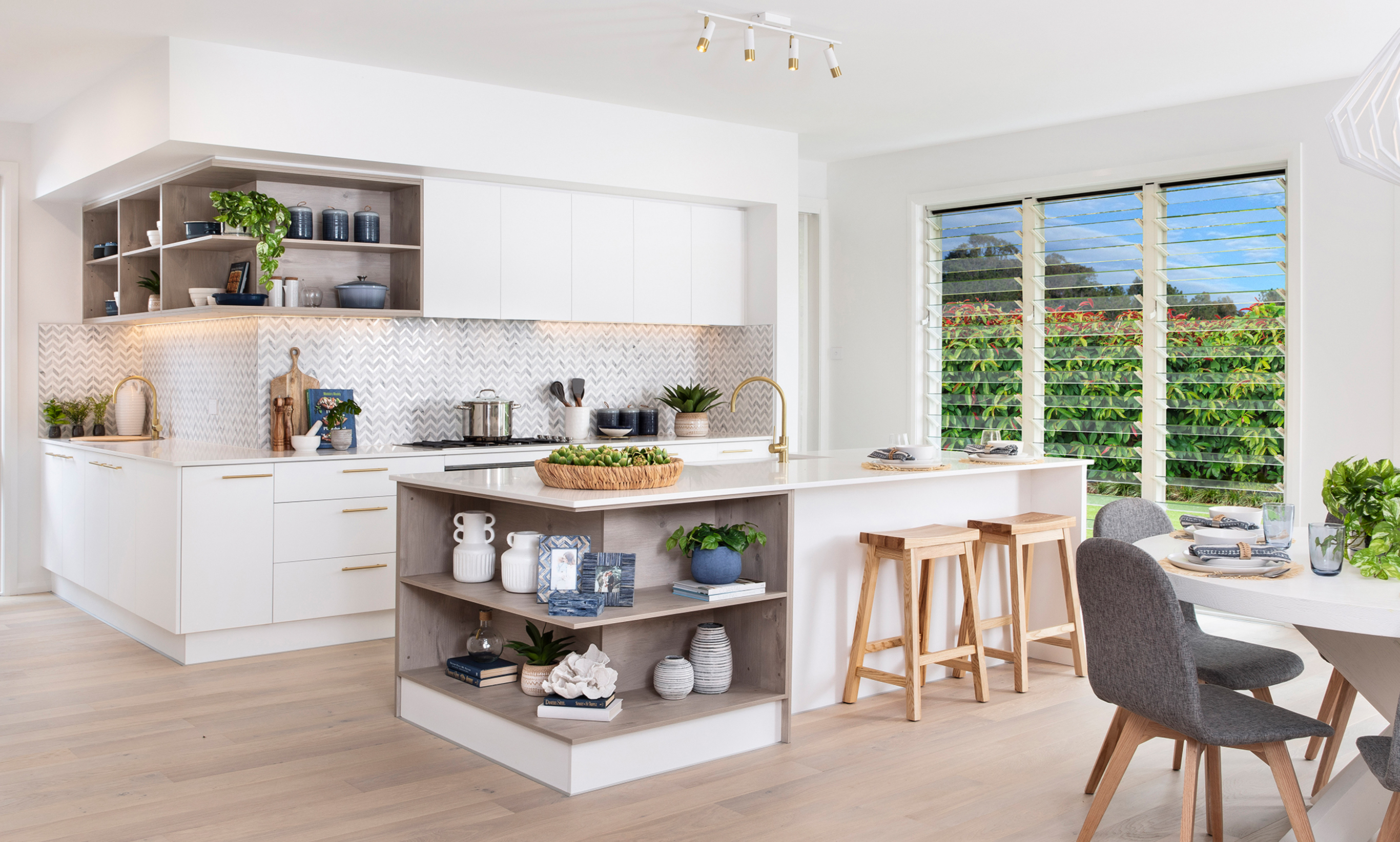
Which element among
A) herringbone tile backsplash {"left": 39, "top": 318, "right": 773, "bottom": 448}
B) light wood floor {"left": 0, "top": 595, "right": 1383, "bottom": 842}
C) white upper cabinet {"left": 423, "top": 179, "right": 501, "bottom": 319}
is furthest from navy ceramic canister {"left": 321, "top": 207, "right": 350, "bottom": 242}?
light wood floor {"left": 0, "top": 595, "right": 1383, "bottom": 842}

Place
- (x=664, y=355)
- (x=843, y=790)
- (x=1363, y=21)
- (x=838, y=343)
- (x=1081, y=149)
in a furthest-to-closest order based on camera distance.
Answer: (x=838, y=343) → (x=664, y=355) → (x=1081, y=149) → (x=1363, y=21) → (x=843, y=790)

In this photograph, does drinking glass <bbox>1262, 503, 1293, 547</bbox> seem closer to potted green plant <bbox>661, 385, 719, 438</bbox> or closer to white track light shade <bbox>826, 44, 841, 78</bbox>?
white track light shade <bbox>826, 44, 841, 78</bbox>

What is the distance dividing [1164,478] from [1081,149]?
6.14ft

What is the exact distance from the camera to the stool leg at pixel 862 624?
13.0ft

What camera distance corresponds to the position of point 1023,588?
4.25 metres

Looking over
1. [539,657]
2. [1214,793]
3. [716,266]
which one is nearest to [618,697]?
[539,657]

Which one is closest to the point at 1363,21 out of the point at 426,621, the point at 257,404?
the point at 426,621

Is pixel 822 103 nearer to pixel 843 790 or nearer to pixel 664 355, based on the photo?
pixel 664 355

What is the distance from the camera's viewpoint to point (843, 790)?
3164 mm

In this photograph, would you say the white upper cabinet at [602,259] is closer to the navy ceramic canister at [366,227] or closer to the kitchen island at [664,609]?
the navy ceramic canister at [366,227]

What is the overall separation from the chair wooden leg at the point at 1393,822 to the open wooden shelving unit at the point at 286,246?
14.3 feet

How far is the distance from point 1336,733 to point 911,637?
1.31 m

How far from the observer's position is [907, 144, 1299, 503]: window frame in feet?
17.3

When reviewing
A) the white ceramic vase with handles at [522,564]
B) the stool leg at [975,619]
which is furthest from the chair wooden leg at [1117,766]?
the white ceramic vase with handles at [522,564]
